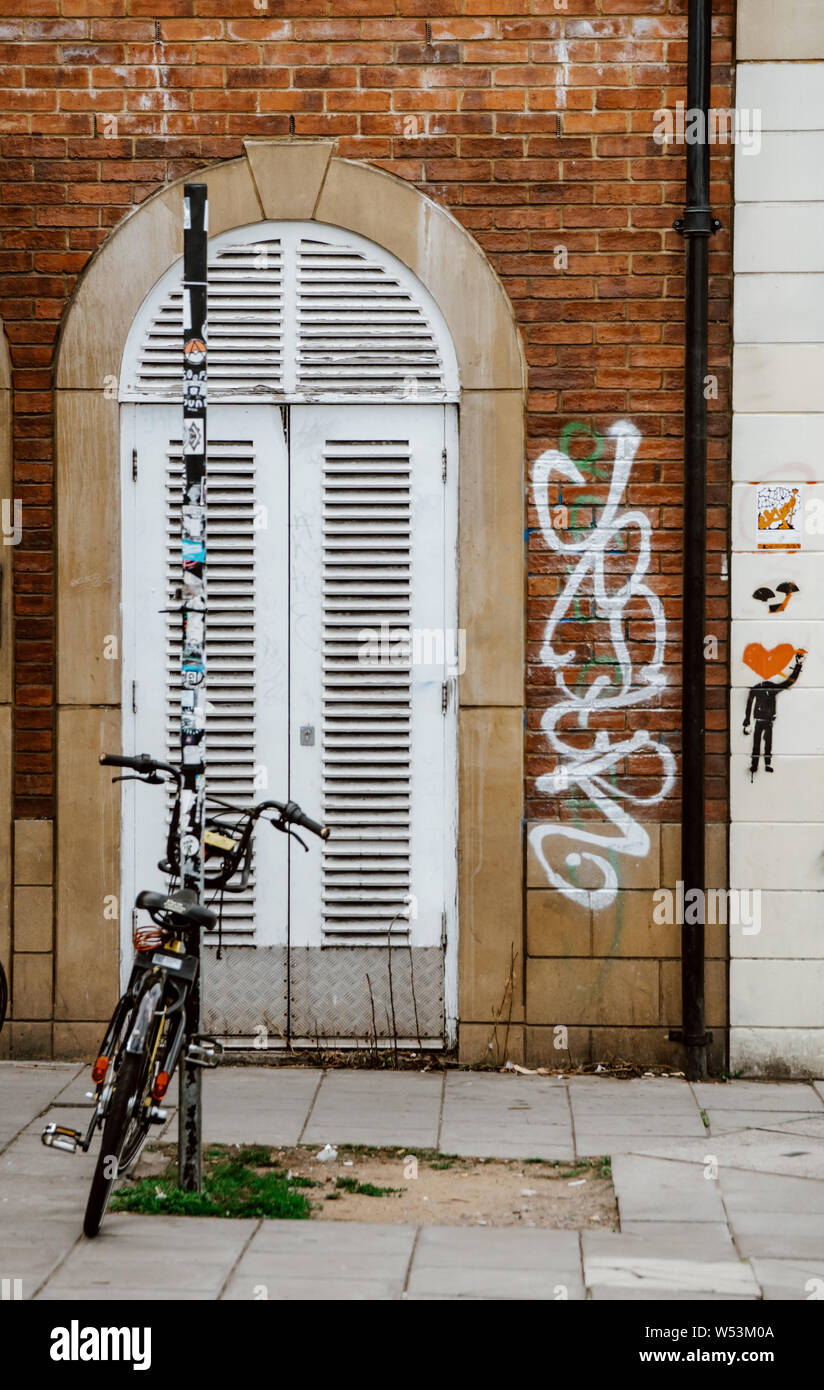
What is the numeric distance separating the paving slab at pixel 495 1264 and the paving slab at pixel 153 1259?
60 centimetres

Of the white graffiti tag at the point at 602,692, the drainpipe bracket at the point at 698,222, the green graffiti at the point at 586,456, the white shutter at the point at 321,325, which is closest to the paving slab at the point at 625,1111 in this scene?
the white graffiti tag at the point at 602,692

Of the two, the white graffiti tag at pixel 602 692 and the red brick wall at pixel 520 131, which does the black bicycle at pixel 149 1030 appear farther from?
the red brick wall at pixel 520 131

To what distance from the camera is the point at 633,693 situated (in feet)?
23.3

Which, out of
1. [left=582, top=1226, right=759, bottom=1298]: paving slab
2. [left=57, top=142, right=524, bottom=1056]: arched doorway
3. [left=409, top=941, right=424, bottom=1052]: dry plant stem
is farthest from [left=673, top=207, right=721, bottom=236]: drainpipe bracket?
[left=582, top=1226, right=759, bottom=1298]: paving slab

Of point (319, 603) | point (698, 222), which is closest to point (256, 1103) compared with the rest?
point (319, 603)

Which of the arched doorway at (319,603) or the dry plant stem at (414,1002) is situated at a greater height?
the arched doorway at (319,603)

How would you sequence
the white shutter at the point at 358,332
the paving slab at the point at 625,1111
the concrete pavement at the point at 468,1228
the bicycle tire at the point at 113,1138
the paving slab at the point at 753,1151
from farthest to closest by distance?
the white shutter at the point at 358,332
the paving slab at the point at 625,1111
the paving slab at the point at 753,1151
the bicycle tire at the point at 113,1138
the concrete pavement at the point at 468,1228

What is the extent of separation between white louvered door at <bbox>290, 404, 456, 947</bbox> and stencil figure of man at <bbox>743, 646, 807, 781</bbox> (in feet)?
4.58

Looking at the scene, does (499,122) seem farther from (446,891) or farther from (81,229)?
(446,891)

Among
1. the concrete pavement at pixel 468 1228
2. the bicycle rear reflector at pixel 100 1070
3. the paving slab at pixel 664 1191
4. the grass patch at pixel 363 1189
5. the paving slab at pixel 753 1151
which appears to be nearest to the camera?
the concrete pavement at pixel 468 1228

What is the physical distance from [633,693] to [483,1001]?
1.60 metres

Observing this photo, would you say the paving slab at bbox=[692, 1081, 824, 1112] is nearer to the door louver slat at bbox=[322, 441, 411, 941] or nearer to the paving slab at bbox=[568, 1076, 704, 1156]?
the paving slab at bbox=[568, 1076, 704, 1156]

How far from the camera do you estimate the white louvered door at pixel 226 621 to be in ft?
23.4

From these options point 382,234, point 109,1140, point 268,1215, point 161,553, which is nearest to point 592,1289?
point 268,1215
